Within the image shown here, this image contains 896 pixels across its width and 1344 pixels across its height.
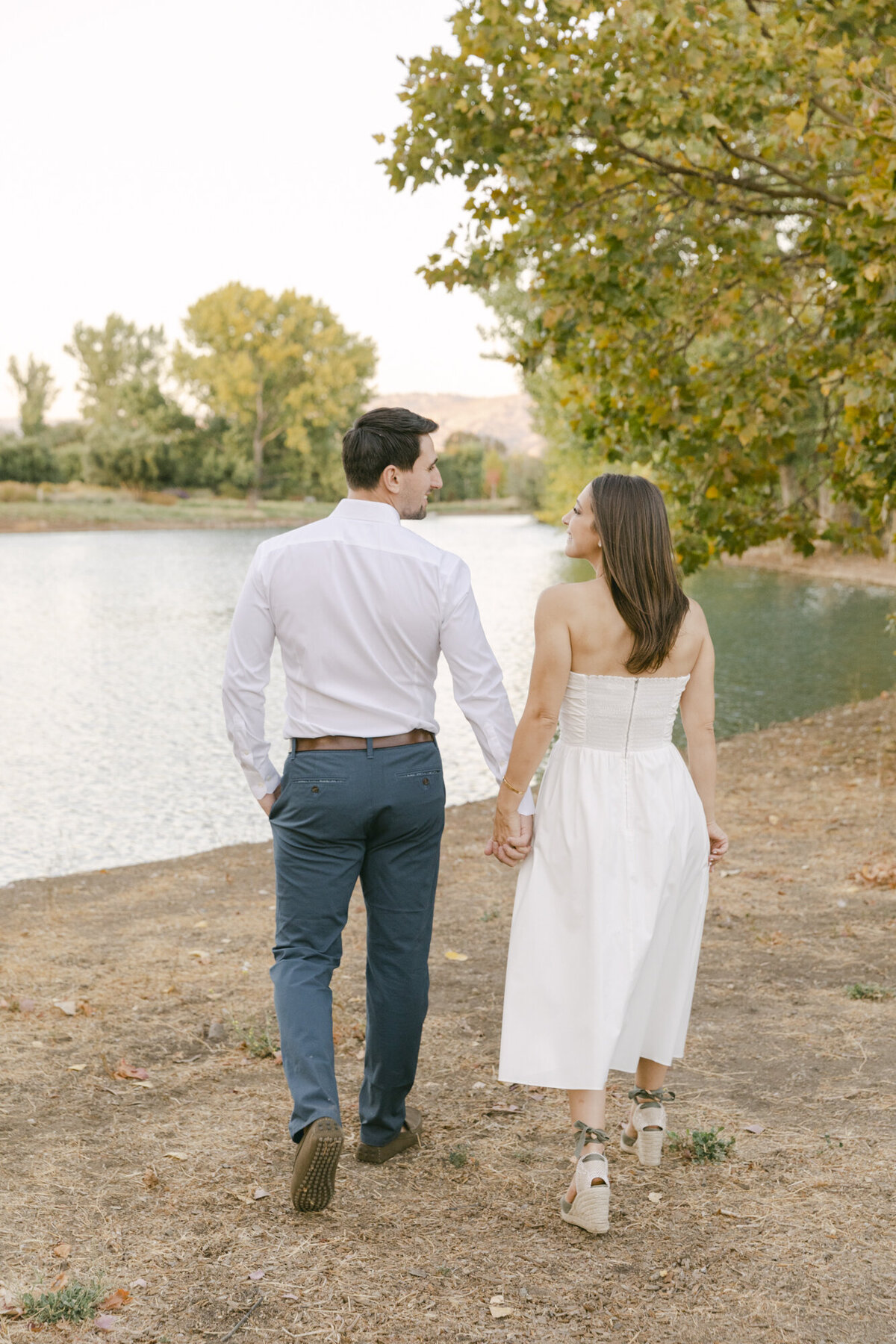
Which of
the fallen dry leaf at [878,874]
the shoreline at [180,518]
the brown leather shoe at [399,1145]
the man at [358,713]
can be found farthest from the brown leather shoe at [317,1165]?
the shoreline at [180,518]

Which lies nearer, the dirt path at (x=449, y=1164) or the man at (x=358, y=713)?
the dirt path at (x=449, y=1164)

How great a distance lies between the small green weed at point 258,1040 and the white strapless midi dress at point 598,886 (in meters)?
1.50

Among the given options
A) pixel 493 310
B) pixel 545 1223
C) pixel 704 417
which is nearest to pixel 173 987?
pixel 545 1223

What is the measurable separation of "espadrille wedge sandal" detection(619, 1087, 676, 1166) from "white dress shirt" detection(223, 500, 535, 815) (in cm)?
100

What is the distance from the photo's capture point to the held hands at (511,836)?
3.51 metres

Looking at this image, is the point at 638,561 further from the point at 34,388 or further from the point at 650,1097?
the point at 34,388

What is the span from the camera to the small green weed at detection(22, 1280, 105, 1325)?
9.62ft

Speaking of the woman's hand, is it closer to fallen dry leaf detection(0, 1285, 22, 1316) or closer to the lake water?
fallen dry leaf detection(0, 1285, 22, 1316)

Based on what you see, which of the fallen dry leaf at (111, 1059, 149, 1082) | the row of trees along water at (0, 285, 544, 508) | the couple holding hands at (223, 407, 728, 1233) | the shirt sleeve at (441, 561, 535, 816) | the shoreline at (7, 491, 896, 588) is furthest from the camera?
the row of trees along water at (0, 285, 544, 508)

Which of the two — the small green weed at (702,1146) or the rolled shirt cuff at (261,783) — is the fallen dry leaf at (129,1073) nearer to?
the rolled shirt cuff at (261,783)

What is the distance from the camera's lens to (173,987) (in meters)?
5.54

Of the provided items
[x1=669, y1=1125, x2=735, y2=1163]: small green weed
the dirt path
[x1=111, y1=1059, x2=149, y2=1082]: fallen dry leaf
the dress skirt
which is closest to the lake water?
the dirt path

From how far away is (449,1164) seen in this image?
3.84m

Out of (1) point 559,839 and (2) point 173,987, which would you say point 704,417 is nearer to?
(2) point 173,987
